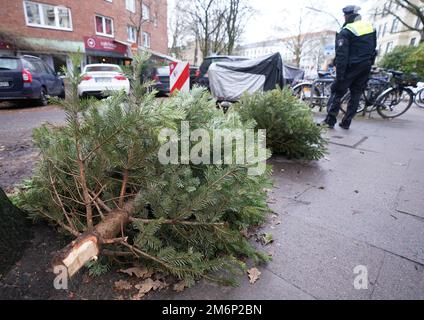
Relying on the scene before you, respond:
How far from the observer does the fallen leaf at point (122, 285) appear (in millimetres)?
1780

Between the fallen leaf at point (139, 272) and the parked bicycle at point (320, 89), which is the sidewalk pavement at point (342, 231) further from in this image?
the parked bicycle at point (320, 89)

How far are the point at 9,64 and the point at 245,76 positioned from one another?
7.70m

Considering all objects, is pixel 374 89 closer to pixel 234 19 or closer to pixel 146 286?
pixel 146 286

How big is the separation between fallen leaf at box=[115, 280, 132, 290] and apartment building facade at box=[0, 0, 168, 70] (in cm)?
1427

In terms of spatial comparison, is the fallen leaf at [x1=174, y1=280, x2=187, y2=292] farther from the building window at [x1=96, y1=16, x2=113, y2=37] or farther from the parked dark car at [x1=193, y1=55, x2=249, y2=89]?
the building window at [x1=96, y1=16, x2=113, y2=37]

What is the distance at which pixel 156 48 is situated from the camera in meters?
30.4

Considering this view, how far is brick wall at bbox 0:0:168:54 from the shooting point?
1725cm

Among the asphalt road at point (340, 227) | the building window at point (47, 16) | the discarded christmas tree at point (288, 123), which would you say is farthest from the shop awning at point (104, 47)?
the discarded christmas tree at point (288, 123)

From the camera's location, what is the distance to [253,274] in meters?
1.96

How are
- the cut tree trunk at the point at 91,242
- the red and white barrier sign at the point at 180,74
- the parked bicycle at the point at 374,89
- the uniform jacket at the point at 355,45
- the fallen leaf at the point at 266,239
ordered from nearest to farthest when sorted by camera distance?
the cut tree trunk at the point at 91,242, the fallen leaf at the point at 266,239, the red and white barrier sign at the point at 180,74, the uniform jacket at the point at 355,45, the parked bicycle at the point at 374,89

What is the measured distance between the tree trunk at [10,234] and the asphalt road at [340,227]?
4.4 inches

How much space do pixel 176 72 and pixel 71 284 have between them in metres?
3.89
